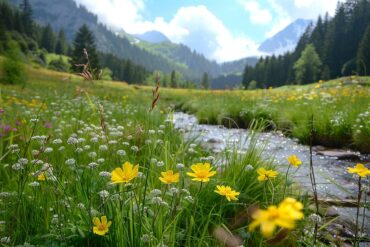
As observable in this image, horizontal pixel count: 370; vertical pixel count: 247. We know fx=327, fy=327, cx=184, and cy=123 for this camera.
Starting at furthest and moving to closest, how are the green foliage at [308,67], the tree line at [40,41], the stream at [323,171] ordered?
the green foliage at [308,67] < the tree line at [40,41] < the stream at [323,171]

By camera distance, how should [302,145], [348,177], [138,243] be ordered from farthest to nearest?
[302,145], [348,177], [138,243]

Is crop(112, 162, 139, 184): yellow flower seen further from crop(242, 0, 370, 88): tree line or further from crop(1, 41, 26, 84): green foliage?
crop(242, 0, 370, 88): tree line

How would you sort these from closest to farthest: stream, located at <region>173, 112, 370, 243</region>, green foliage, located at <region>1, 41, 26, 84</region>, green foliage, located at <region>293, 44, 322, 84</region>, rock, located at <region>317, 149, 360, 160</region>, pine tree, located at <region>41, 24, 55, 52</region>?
stream, located at <region>173, 112, 370, 243</region>, rock, located at <region>317, 149, 360, 160</region>, green foliage, located at <region>1, 41, 26, 84</region>, green foliage, located at <region>293, 44, 322, 84</region>, pine tree, located at <region>41, 24, 55, 52</region>

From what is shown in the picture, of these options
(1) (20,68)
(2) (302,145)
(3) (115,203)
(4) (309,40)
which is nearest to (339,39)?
(4) (309,40)

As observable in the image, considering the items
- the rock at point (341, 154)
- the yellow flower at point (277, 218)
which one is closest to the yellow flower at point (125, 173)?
the yellow flower at point (277, 218)

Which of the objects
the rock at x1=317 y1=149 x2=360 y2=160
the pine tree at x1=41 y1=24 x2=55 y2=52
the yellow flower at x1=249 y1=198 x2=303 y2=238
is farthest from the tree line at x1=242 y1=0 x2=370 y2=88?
the yellow flower at x1=249 y1=198 x2=303 y2=238

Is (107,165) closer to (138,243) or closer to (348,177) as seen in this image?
(138,243)

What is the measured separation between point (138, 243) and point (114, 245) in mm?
184

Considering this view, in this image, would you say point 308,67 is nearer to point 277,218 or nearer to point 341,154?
point 341,154

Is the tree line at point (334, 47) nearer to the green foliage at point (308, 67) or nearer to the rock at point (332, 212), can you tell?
the green foliage at point (308, 67)

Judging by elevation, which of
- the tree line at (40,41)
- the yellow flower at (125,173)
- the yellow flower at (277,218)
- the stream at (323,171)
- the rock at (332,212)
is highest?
the tree line at (40,41)

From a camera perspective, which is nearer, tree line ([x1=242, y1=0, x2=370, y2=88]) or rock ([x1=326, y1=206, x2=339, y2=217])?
rock ([x1=326, y1=206, x2=339, y2=217])

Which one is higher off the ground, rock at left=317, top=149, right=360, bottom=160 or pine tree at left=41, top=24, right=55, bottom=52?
pine tree at left=41, top=24, right=55, bottom=52

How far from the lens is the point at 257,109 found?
31.5 feet
